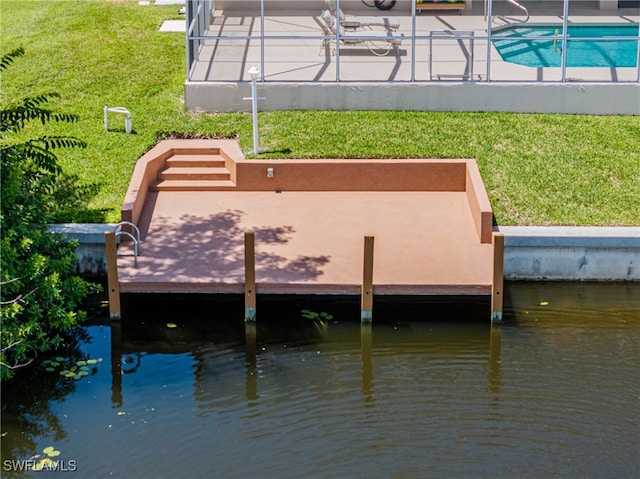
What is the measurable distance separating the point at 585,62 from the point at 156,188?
29.6 feet

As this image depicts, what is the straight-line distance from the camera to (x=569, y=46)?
74.8ft

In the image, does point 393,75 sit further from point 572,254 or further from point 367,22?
point 572,254

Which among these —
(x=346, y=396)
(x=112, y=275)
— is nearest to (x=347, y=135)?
(x=112, y=275)

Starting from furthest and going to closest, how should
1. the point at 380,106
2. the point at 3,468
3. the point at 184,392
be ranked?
the point at 380,106, the point at 184,392, the point at 3,468

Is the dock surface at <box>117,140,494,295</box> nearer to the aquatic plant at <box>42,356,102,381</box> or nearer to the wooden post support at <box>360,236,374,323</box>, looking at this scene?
the wooden post support at <box>360,236,374,323</box>

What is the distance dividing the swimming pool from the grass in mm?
1535

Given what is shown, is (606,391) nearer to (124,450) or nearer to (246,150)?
(124,450)

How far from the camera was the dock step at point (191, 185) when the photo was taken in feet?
65.0

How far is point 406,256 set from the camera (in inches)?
686

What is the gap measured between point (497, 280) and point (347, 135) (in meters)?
5.60

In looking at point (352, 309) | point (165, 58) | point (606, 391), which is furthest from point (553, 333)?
point (165, 58)

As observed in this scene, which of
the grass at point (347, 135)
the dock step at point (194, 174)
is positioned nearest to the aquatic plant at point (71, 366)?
the grass at point (347, 135)

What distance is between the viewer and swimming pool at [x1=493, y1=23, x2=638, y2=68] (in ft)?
73.6

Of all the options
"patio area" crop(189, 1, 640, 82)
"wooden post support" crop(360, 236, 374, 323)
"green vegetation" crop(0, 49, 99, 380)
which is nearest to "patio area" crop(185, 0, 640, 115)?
"patio area" crop(189, 1, 640, 82)
